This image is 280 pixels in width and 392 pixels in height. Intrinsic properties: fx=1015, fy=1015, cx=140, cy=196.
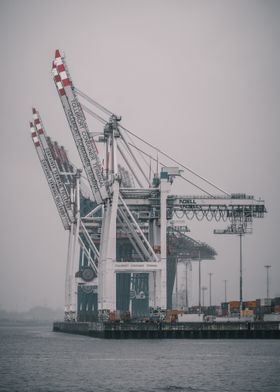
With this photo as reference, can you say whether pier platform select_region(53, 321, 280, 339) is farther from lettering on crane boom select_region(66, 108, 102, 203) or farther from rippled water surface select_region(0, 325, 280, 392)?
lettering on crane boom select_region(66, 108, 102, 203)

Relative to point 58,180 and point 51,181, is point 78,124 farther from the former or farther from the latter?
point 51,181

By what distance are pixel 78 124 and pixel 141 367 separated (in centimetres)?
4056

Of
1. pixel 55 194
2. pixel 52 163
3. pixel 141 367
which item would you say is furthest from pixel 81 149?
pixel 141 367

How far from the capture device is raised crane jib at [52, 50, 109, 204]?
100688mm

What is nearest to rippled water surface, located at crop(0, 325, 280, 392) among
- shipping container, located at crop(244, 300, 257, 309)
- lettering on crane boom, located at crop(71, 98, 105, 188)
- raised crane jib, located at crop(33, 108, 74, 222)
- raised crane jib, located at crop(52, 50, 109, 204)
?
raised crane jib, located at crop(52, 50, 109, 204)

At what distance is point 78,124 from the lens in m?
101

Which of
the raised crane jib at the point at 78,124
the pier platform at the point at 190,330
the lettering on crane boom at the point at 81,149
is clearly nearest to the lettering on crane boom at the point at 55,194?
the lettering on crane boom at the point at 81,149

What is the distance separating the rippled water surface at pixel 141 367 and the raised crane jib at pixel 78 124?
18.3m

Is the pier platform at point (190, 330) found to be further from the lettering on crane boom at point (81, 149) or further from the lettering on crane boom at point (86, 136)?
the lettering on crane boom at point (86, 136)

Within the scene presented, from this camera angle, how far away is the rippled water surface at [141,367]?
180 feet

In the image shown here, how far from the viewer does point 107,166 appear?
100m

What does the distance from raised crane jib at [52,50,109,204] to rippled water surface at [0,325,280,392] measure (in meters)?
18.3

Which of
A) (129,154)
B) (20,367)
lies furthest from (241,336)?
(20,367)

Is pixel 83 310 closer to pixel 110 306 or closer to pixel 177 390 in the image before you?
pixel 110 306
